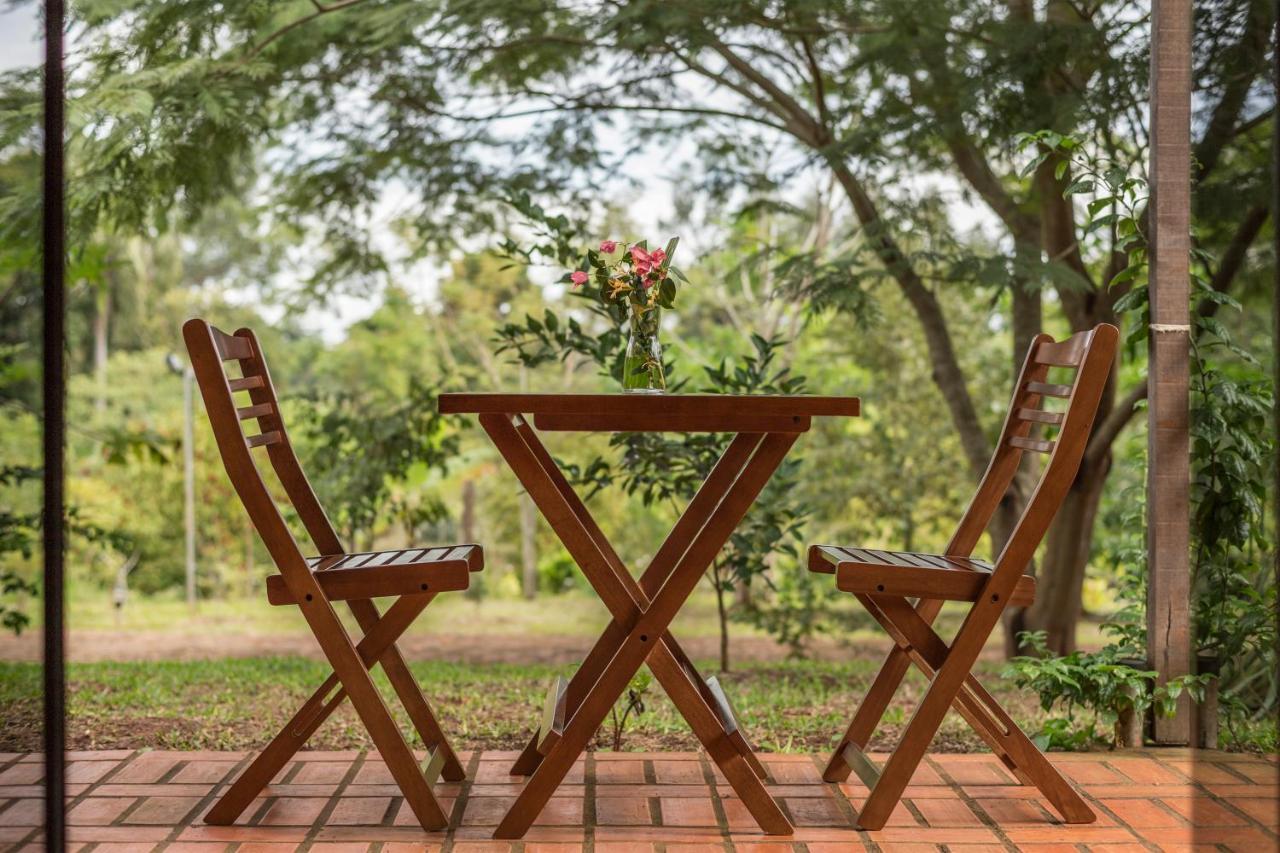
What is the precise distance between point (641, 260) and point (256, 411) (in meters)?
0.97

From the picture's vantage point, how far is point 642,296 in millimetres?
2932

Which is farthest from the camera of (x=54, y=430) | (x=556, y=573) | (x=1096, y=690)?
(x=556, y=573)

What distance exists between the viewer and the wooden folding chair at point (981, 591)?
8.52ft

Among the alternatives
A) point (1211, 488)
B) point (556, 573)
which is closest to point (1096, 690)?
point (1211, 488)

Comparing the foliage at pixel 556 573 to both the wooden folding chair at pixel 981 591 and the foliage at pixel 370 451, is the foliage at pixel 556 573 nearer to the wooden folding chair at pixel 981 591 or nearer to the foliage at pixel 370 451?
the foliage at pixel 370 451

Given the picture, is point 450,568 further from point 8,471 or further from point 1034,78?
point 1034,78

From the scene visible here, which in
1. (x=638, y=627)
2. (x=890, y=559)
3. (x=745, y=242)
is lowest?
(x=638, y=627)

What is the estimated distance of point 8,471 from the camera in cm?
247

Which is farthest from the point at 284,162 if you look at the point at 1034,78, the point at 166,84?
the point at 1034,78

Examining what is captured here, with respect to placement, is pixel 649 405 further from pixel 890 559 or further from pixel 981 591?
pixel 981 591

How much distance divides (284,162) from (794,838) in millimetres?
4627

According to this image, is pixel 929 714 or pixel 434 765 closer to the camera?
pixel 929 714

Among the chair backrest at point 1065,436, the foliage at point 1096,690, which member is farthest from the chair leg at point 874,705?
the foliage at point 1096,690

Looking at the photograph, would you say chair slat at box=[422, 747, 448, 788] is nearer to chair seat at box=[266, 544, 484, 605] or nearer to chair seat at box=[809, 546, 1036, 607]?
chair seat at box=[266, 544, 484, 605]
